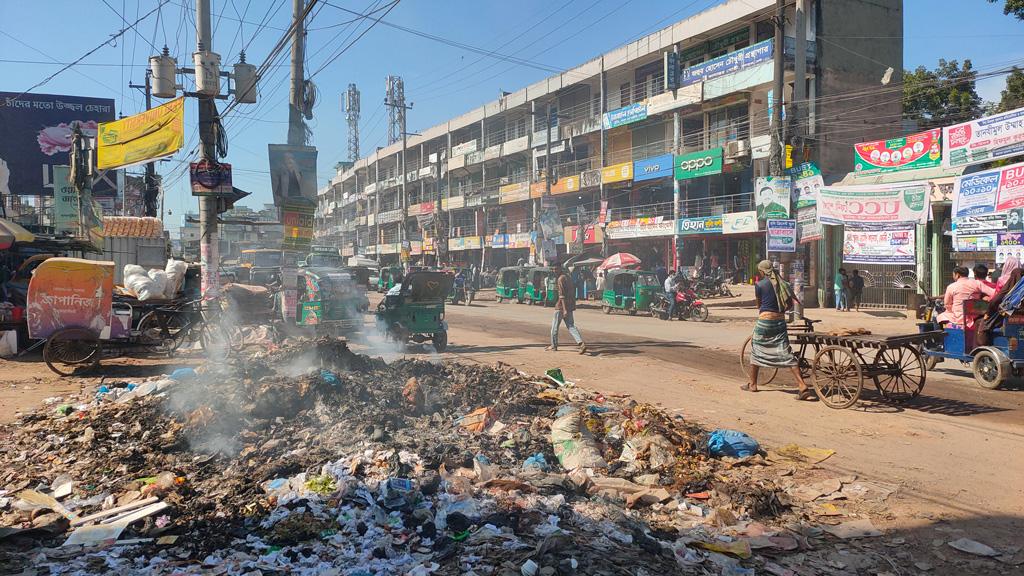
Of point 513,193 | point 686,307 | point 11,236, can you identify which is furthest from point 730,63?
point 11,236

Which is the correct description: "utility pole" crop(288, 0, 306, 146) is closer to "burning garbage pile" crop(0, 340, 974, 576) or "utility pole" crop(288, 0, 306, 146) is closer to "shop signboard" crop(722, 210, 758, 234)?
"burning garbage pile" crop(0, 340, 974, 576)

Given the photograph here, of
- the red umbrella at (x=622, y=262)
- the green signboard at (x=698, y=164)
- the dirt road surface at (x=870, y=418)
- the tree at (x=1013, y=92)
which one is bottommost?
the dirt road surface at (x=870, y=418)

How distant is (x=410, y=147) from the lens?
63.6 m

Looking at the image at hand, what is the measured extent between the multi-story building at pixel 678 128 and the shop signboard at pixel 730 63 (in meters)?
0.06

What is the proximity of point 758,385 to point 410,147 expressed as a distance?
2275 inches

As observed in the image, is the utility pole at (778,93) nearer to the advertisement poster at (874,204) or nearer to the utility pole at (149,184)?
the advertisement poster at (874,204)

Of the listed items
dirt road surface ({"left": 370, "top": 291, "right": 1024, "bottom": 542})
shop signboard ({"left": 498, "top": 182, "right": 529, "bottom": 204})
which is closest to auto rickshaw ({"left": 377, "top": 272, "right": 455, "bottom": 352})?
dirt road surface ({"left": 370, "top": 291, "right": 1024, "bottom": 542})

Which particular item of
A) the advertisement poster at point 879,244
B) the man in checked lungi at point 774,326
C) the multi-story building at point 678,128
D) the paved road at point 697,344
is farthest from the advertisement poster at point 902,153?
the man in checked lungi at point 774,326

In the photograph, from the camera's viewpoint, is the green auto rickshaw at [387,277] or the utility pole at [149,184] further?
the green auto rickshaw at [387,277]

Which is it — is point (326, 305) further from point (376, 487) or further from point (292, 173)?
point (376, 487)

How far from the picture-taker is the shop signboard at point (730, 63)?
85.0 ft

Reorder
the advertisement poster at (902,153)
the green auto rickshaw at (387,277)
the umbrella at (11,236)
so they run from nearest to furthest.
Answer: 1. the umbrella at (11,236)
2. the advertisement poster at (902,153)
3. the green auto rickshaw at (387,277)

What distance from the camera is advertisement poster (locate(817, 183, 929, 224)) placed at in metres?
18.2

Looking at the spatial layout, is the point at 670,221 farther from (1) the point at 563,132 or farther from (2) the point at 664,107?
(1) the point at 563,132
